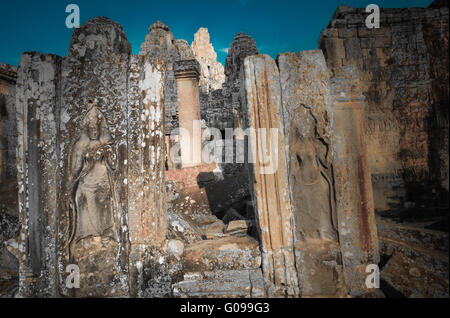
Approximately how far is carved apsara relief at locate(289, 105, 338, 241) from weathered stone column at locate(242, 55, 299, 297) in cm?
13

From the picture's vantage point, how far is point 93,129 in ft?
9.21

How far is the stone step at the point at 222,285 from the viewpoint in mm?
2566

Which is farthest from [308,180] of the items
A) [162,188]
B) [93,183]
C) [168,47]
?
[168,47]

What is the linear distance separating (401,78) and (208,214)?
525 centimetres

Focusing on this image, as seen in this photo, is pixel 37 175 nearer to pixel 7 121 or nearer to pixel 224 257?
pixel 224 257

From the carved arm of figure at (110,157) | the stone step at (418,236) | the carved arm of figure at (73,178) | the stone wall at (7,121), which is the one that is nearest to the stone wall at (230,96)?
the stone wall at (7,121)

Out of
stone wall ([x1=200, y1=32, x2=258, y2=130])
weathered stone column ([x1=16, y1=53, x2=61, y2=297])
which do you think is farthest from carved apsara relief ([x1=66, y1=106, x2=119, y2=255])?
stone wall ([x1=200, y1=32, x2=258, y2=130])

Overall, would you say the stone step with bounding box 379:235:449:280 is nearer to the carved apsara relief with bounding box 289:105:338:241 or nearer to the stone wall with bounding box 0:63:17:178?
the carved apsara relief with bounding box 289:105:338:241

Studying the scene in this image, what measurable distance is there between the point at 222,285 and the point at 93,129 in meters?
2.29

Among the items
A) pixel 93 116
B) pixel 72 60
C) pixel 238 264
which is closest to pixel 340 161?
pixel 238 264

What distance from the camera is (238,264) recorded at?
9.48 ft

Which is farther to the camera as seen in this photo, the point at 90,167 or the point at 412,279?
the point at 90,167

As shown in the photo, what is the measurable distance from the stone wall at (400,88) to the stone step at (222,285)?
396 centimetres

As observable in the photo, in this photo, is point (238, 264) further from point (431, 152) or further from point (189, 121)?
point (189, 121)
